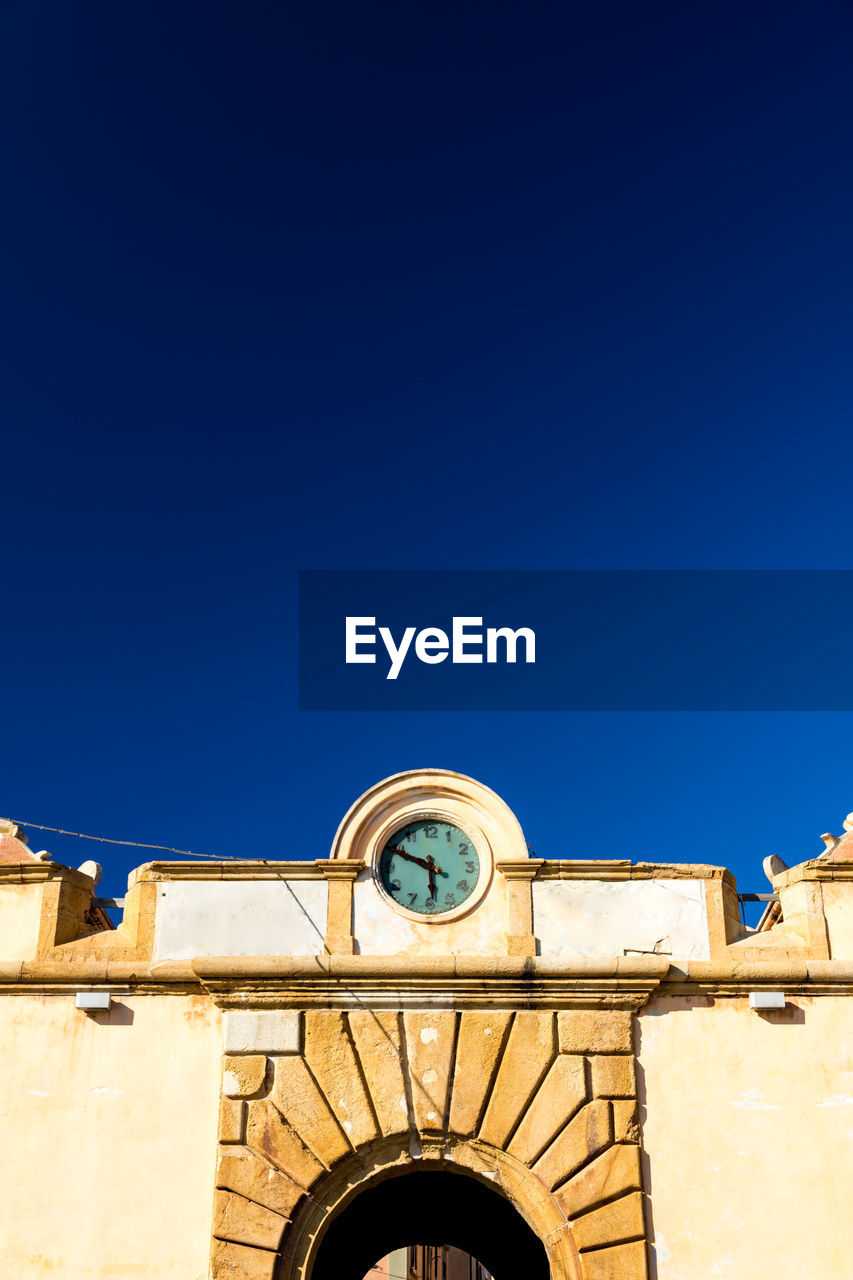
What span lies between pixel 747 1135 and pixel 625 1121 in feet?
3.35

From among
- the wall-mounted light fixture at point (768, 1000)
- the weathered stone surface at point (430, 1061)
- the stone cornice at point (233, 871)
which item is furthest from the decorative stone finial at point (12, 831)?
the wall-mounted light fixture at point (768, 1000)

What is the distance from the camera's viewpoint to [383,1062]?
1064cm

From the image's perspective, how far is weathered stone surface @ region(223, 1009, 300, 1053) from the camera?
10695 mm

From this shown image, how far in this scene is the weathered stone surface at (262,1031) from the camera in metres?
10.7

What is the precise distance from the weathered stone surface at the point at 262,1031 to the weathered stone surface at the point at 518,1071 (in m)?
1.76

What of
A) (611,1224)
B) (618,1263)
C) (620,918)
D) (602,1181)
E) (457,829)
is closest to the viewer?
(618,1263)

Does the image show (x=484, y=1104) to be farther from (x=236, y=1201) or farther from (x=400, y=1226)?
(x=400, y=1226)

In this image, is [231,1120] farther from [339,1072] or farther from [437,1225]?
[437,1225]

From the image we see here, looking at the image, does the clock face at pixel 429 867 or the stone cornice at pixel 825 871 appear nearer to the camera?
the stone cornice at pixel 825 871

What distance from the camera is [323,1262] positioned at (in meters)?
12.4

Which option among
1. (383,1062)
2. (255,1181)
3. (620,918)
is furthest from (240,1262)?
(620,918)

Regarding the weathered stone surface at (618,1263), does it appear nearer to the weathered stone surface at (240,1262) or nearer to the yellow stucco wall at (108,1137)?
the weathered stone surface at (240,1262)

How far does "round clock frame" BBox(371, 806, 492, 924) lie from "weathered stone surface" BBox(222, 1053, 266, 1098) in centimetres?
178

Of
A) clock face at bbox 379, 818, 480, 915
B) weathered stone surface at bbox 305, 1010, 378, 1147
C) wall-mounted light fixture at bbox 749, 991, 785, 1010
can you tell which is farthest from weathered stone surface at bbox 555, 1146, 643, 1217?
clock face at bbox 379, 818, 480, 915
